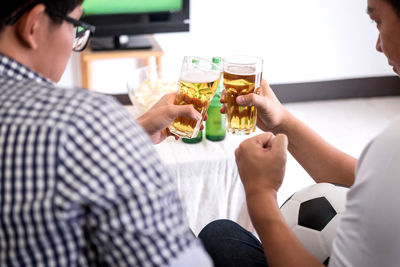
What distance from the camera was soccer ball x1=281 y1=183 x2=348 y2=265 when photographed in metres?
1.35

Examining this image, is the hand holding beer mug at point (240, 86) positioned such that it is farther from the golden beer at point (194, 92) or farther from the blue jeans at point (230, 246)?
the blue jeans at point (230, 246)

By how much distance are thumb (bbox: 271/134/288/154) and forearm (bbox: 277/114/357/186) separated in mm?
341

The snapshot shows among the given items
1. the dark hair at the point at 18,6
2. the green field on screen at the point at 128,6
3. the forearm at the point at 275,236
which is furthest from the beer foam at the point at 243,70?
the green field on screen at the point at 128,6

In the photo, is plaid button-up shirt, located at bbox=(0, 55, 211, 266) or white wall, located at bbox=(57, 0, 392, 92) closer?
plaid button-up shirt, located at bbox=(0, 55, 211, 266)

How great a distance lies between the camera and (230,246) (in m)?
1.35

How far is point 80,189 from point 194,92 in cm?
70

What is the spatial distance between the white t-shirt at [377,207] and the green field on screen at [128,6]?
2464 mm

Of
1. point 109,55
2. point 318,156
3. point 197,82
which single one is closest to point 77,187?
point 197,82

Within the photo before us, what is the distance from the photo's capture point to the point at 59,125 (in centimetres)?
72

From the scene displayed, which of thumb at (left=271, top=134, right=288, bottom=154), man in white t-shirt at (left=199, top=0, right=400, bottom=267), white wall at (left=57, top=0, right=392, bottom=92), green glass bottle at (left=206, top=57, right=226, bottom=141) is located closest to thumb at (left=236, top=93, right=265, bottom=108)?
man in white t-shirt at (left=199, top=0, right=400, bottom=267)

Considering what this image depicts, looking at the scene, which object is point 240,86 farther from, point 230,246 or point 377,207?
point 377,207

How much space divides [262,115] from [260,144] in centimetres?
30

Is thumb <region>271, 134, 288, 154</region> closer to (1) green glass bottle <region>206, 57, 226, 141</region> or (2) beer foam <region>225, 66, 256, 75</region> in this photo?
(2) beer foam <region>225, 66, 256, 75</region>

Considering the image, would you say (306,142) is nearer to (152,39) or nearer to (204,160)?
(204,160)
